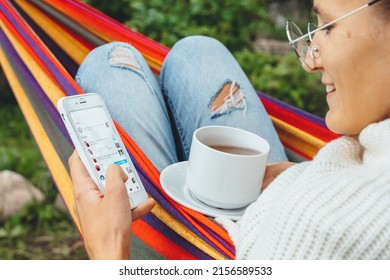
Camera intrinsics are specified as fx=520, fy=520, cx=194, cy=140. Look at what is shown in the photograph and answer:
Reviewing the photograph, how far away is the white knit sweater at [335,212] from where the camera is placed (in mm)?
536

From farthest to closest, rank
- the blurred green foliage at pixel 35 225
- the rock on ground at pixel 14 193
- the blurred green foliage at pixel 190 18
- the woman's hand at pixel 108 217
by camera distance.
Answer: the blurred green foliage at pixel 190 18
the rock on ground at pixel 14 193
the blurred green foliage at pixel 35 225
the woman's hand at pixel 108 217

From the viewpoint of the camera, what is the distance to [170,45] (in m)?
2.13

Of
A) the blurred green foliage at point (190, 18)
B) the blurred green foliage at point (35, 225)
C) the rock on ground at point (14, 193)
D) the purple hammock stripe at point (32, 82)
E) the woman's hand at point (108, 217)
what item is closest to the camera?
the woman's hand at point (108, 217)

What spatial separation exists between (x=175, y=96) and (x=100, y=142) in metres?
0.29

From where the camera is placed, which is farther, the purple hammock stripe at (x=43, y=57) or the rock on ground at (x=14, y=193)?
the rock on ground at (x=14, y=193)

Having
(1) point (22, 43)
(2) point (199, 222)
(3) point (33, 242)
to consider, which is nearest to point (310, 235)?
(2) point (199, 222)

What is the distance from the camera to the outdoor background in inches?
56.6

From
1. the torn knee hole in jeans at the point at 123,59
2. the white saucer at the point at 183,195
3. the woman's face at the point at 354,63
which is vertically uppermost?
the woman's face at the point at 354,63

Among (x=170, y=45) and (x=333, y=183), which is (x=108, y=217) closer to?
(x=333, y=183)

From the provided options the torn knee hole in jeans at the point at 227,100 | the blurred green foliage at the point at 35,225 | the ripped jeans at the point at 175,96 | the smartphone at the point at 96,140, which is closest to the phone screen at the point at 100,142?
the smartphone at the point at 96,140

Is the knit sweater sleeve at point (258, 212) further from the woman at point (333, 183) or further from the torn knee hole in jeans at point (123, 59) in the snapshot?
the torn knee hole in jeans at point (123, 59)

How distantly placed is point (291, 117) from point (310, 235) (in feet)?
1.78

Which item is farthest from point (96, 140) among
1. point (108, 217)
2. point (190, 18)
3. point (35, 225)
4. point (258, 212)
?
point (190, 18)

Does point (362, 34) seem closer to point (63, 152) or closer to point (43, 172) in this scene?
point (63, 152)
